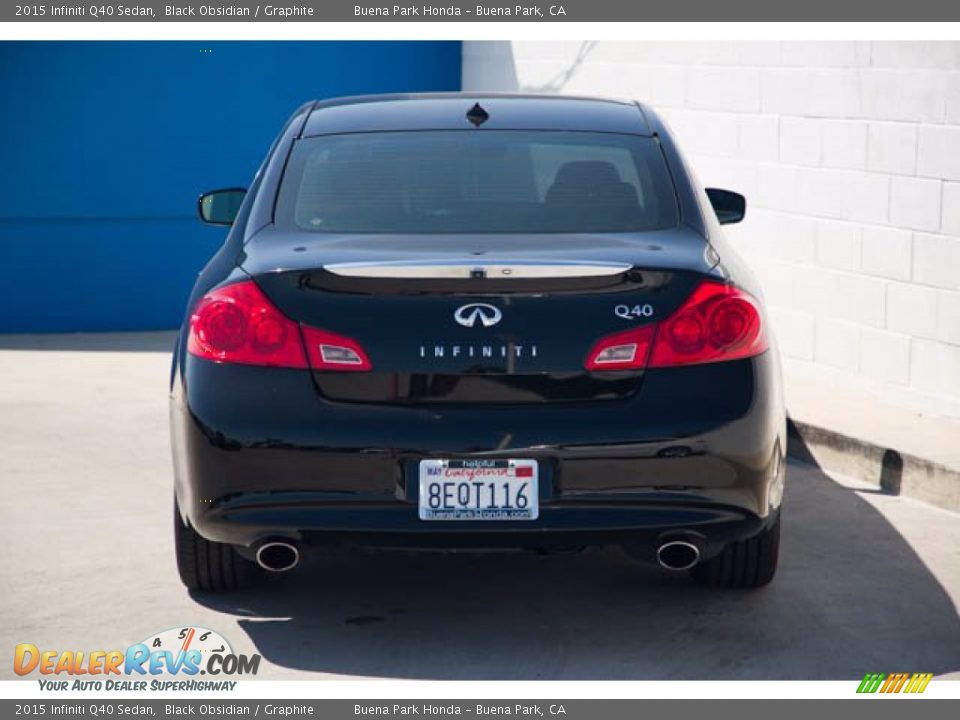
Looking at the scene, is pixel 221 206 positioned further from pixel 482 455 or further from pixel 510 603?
pixel 482 455

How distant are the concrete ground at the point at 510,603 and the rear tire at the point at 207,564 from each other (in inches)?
2.2

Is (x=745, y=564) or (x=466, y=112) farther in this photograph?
(x=466, y=112)

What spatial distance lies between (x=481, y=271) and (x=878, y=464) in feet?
11.0

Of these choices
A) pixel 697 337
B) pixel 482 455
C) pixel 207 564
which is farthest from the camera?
pixel 207 564

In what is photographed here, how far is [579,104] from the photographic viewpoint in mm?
6668

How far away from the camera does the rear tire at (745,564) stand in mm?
6086

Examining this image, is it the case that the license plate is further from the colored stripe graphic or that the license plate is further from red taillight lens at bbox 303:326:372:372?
the colored stripe graphic

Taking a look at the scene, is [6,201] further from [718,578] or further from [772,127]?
[718,578]

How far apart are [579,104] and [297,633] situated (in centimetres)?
219

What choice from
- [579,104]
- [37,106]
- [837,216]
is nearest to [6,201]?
[37,106]

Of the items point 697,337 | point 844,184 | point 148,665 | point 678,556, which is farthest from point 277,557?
point 844,184

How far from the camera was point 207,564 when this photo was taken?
19.9ft

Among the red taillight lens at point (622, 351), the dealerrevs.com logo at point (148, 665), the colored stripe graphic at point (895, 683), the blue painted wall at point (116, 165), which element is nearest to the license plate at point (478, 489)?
the red taillight lens at point (622, 351)

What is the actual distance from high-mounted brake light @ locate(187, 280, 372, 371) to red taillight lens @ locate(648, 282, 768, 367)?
854 millimetres
